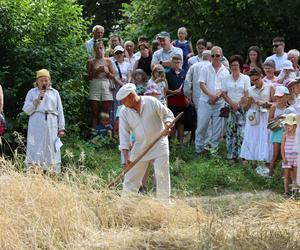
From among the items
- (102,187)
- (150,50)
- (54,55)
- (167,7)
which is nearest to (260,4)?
(167,7)

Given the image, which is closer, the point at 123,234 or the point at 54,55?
the point at 123,234

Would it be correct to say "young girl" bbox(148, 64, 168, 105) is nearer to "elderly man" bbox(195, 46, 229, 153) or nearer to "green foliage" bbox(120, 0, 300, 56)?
"elderly man" bbox(195, 46, 229, 153)

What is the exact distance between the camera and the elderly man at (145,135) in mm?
8766

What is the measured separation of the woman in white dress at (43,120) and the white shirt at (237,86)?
289 cm

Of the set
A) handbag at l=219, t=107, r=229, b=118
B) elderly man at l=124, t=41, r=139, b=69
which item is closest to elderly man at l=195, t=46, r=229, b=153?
handbag at l=219, t=107, r=229, b=118

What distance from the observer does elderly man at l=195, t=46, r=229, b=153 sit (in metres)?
12.7

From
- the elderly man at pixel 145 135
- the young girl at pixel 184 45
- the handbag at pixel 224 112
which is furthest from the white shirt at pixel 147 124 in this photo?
the young girl at pixel 184 45

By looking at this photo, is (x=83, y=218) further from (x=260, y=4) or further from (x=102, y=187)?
(x=260, y=4)

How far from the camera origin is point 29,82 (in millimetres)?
12891

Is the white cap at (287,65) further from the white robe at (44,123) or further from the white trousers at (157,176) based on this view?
the white trousers at (157,176)

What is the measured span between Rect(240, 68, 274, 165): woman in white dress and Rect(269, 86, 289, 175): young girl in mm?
255

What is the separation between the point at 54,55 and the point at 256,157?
3.99 metres

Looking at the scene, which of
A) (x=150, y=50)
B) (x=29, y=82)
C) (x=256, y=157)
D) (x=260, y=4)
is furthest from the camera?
(x=260, y=4)

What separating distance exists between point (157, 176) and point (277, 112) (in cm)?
330
